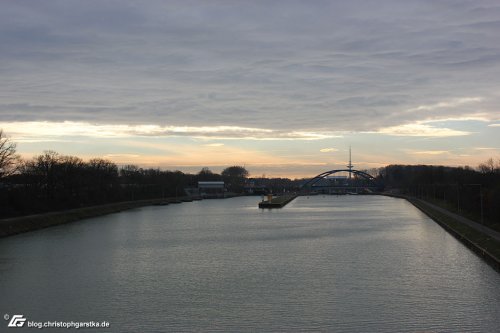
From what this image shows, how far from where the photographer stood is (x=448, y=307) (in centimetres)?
1471

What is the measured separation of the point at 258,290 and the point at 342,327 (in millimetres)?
4501

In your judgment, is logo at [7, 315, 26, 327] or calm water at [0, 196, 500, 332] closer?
logo at [7, 315, 26, 327]

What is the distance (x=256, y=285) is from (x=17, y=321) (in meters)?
6.95

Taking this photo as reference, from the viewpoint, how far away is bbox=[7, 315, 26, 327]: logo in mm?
13352

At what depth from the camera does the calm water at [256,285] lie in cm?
1359

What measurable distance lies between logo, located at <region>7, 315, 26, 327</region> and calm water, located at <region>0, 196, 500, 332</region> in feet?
0.56

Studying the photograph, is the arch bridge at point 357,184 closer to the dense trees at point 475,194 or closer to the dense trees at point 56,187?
Result: the dense trees at point 475,194

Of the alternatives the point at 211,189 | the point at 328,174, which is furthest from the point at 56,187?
the point at 328,174

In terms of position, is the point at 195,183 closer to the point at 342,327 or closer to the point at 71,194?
the point at 71,194

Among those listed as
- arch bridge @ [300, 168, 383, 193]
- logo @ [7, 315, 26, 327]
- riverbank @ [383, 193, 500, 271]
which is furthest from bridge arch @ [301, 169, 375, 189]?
logo @ [7, 315, 26, 327]

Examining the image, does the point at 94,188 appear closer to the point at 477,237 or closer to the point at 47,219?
the point at 47,219

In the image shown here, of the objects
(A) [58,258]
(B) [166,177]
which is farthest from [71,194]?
(B) [166,177]

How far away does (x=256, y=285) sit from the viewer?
17734mm

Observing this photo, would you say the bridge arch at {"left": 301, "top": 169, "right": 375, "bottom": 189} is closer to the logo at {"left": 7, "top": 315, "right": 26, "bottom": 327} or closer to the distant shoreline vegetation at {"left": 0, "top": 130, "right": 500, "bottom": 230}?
the distant shoreline vegetation at {"left": 0, "top": 130, "right": 500, "bottom": 230}
